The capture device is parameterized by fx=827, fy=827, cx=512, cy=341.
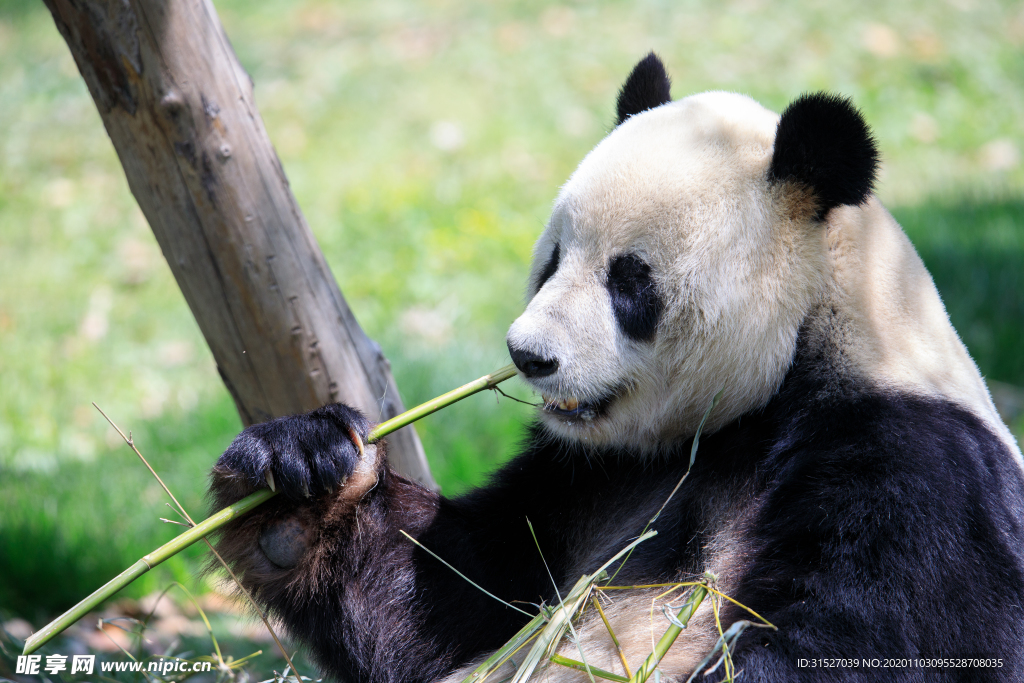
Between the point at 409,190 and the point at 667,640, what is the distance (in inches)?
240

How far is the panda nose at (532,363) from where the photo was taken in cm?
208

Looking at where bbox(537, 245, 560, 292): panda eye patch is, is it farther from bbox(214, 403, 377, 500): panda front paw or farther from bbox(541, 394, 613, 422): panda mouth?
bbox(214, 403, 377, 500): panda front paw

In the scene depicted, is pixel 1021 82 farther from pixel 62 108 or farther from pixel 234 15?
pixel 62 108

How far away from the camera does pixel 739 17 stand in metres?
9.52

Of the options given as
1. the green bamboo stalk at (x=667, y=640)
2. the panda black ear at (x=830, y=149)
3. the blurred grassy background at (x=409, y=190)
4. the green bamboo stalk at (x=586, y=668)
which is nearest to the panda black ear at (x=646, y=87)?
the panda black ear at (x=830, y=149)

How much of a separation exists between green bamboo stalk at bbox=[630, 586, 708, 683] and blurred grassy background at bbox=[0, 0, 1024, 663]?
8.67 ft

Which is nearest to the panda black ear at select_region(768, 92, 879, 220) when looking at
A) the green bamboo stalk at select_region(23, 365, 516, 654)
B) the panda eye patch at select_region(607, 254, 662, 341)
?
the panda eye patch at select_region(607, 254, 662, 341)

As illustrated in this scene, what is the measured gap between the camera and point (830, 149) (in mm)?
2049

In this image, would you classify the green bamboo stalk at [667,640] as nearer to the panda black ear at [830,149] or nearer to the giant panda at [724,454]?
the giant panda at [724,454]

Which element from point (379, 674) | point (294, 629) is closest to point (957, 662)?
point (379, 674)

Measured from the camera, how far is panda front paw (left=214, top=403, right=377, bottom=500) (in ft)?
7.29

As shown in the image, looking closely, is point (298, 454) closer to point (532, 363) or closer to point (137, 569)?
point (137, 569)

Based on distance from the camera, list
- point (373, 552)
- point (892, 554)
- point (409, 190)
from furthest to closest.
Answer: point (409, 190), point (373, 552), point (892, 554)

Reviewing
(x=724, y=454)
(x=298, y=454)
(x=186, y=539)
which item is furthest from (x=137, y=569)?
(x=724, y=454)
